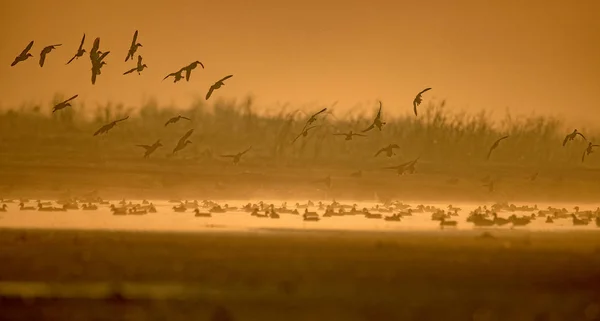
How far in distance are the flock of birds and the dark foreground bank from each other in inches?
1.4

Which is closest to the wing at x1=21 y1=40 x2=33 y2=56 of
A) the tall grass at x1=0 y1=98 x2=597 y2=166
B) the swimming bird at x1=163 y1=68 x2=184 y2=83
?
the tall grass at x1=0 y1=98 x2=597 y2=166

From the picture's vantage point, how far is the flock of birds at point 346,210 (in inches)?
44.3

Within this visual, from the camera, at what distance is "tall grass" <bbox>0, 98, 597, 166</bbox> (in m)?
1.15

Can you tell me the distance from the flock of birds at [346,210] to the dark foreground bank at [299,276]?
0.11 feet

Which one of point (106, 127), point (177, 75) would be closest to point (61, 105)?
point (106, 127)

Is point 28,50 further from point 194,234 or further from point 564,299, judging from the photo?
point 564,299

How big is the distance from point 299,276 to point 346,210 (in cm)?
18

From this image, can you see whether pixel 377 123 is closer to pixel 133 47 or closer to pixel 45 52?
pixel 133 47

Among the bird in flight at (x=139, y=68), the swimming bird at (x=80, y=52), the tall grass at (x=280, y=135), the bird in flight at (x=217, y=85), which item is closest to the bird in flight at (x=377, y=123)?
the tall grass at (x=280, y=135)

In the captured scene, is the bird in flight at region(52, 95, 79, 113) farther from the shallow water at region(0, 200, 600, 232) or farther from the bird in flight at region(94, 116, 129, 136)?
the shallow water at region(0, 200, 600, 232)

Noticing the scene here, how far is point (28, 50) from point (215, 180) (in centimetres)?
43

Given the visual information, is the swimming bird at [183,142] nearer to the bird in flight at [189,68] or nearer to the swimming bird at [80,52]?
the bird in flight at [189,68]

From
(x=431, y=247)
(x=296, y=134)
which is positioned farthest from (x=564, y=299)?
(x=296, y=134)

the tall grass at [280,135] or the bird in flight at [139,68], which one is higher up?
the bird in flight at [139,68]
